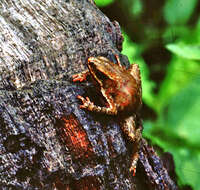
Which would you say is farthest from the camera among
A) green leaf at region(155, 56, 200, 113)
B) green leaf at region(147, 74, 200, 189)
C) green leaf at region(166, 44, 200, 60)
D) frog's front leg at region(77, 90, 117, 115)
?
green leaf at region(155, 56, 200, 113)

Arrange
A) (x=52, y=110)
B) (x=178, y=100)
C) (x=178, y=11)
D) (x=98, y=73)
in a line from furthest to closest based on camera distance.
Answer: (x=178, y=11) < (x=178, y=100) < (x=98, y=73) < (x=52, y=110)

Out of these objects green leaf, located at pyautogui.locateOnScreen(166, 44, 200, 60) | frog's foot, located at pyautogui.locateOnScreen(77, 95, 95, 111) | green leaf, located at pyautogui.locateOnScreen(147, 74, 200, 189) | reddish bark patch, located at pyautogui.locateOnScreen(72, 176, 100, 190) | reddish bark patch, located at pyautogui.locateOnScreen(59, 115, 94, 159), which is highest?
frog's foot, located at pyautogui.locateOnScreen(77, 95, 95, 111)

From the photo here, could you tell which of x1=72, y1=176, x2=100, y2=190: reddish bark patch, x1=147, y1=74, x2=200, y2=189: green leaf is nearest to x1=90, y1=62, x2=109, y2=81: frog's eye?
x1=72, y1=176, x2=100, y2=190: reddish bark patch

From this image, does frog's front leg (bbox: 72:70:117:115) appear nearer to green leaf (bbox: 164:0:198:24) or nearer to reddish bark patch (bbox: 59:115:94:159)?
reddish bark patch (bbox: 59:115:94:159)

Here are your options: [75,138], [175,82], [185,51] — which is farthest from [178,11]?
[75,138]

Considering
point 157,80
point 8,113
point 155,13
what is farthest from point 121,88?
point 155,13

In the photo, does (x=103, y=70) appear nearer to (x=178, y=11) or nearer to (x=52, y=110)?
(x=52, y=110)
